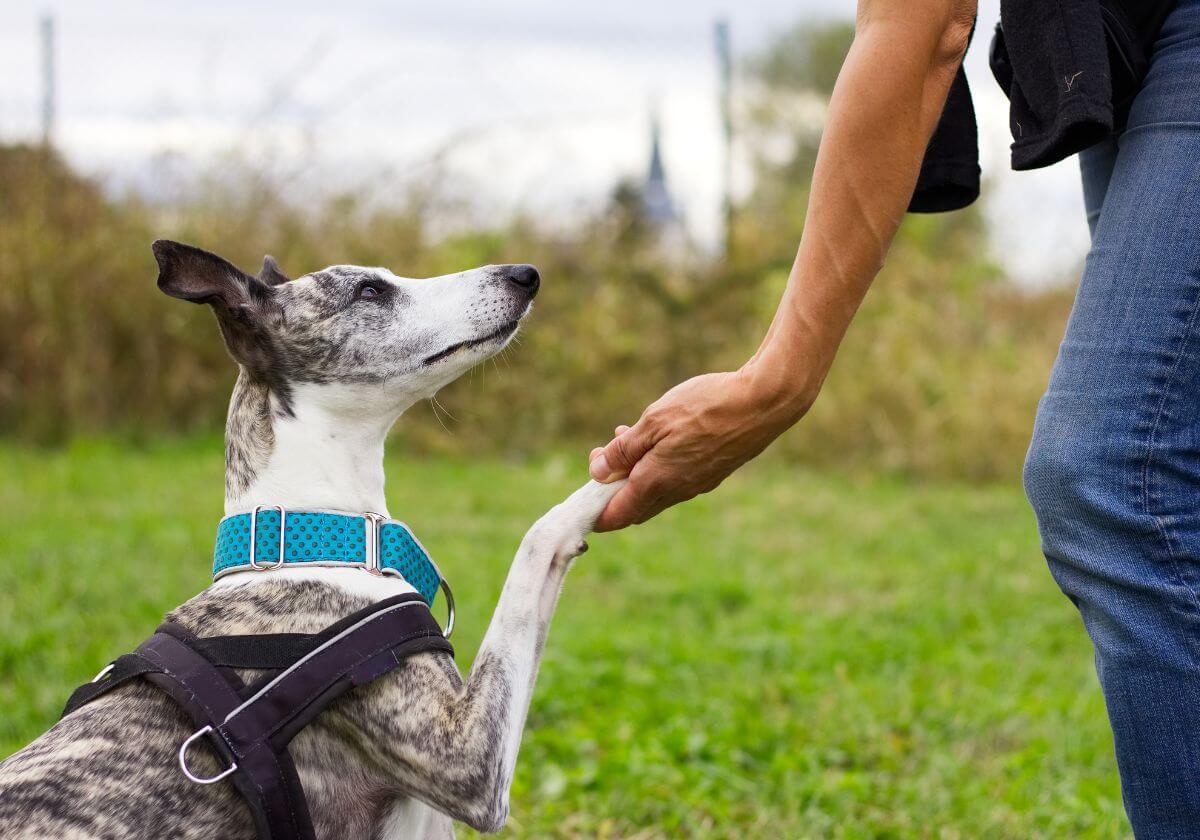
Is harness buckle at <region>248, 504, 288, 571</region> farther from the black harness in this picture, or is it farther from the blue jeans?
the blue jeans

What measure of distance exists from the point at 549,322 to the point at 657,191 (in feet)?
5.36

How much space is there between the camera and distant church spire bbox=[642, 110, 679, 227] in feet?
33.7

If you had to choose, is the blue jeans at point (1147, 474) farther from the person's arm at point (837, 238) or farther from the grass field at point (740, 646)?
the grass field at point (740, 646)

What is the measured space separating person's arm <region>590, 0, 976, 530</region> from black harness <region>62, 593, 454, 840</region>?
1.70ft

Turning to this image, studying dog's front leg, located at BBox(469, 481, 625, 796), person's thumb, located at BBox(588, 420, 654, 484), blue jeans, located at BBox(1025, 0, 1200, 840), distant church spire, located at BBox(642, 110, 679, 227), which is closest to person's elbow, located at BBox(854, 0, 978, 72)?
blue jeans, located at BBox(1025, 0, 1200, 840)

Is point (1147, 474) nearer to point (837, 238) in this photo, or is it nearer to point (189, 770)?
point (837, 238)

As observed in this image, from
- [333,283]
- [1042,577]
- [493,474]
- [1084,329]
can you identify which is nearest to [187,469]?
[493,474]

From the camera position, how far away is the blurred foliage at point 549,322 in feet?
27.7

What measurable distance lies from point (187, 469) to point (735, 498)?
3.49m

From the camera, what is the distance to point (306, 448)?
7.50 ft

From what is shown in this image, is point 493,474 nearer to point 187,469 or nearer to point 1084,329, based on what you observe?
point 187,469

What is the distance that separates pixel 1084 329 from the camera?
5.92 feet

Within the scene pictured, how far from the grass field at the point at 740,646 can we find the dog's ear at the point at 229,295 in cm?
135

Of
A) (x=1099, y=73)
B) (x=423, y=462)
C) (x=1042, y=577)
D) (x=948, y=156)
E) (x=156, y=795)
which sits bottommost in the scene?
(x=423, y=462)
